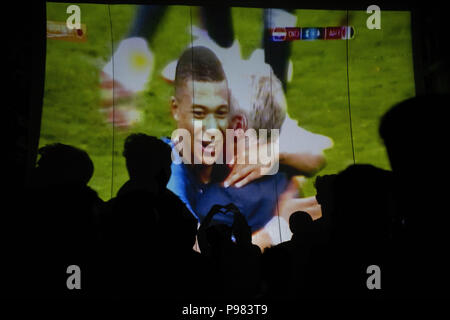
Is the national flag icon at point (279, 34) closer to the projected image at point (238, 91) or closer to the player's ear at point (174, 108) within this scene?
the projected image at point (238, 91)

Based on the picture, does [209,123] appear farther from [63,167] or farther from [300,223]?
[63,167]

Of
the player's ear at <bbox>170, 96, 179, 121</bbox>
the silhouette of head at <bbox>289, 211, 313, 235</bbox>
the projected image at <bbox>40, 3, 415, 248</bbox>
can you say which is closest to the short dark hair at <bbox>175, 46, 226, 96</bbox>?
the projected image at <bbox>40, 3, 415, 248</bbox>

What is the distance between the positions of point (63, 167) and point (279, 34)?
6.38 ft

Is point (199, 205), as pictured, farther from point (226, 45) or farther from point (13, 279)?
point (13, 279)

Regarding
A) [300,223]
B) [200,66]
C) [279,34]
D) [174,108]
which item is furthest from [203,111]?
[300,223]

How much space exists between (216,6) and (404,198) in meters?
2.62

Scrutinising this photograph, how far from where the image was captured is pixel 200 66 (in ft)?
10.4

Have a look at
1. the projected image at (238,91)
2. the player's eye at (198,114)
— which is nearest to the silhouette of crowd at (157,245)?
the projected image at (238,91)

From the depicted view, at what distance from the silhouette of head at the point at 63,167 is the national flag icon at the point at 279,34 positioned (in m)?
1.77

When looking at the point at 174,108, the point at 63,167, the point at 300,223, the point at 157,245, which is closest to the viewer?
the point at 157,245

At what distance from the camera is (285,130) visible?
125 inches

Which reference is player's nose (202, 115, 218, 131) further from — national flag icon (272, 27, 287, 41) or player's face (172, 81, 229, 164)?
national flag icon (272, 27, 287, 41)

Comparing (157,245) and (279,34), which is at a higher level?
(279,34)

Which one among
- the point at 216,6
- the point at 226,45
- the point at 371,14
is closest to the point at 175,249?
the point at 226,45
